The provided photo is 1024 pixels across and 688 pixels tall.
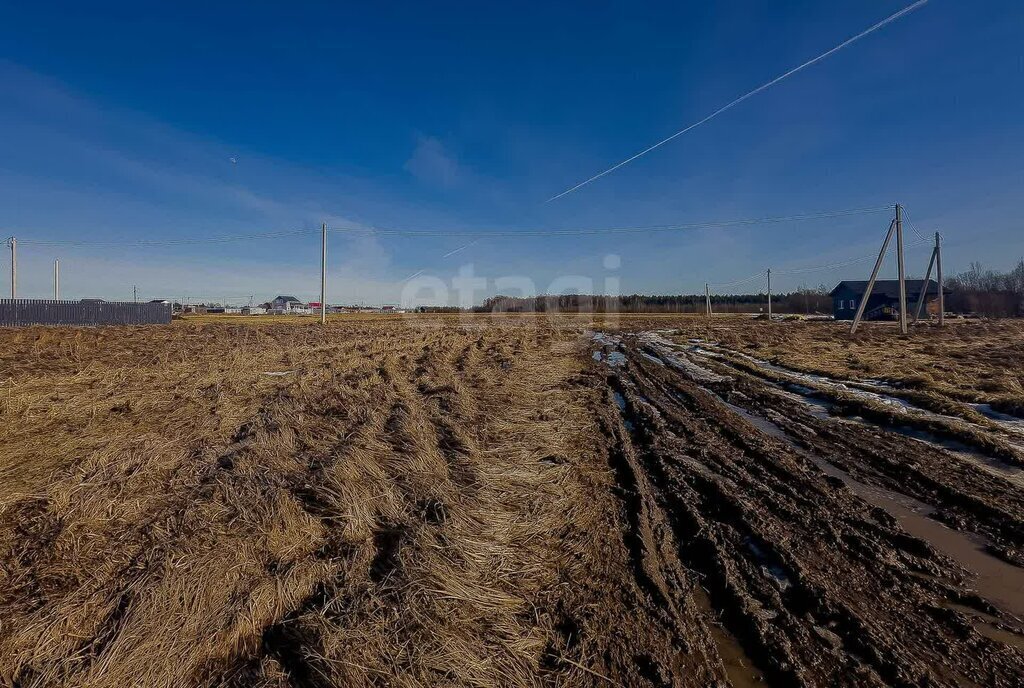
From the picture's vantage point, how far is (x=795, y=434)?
6504mm

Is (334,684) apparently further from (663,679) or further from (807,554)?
(807,554)

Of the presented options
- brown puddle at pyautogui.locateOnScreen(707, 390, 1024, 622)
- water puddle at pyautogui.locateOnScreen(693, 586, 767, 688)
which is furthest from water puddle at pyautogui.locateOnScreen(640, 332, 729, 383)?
water puddle at pyautogui.locateOnScreen(693, 586, 767, 688)

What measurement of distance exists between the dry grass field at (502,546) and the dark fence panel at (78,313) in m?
34.5

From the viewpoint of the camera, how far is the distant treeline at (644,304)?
84.8 meters

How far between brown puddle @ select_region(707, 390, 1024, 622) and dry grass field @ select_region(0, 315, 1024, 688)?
3 cm

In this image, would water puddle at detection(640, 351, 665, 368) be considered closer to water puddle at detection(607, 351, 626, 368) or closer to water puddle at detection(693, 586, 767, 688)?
water puddle at detection(607, 351, 626, 368)

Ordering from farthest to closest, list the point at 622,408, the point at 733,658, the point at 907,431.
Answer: the point at 622,408
the point at 907,431
the point at 733,658

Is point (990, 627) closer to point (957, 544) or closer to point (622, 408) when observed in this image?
point (957, 544)

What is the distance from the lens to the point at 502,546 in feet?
10.6

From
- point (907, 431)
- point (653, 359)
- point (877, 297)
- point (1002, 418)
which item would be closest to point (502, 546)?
point (907, 431)

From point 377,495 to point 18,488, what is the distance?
3.68m

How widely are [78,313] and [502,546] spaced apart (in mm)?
45268

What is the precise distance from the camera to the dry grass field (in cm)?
222

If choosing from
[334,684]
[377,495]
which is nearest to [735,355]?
[377,495]
